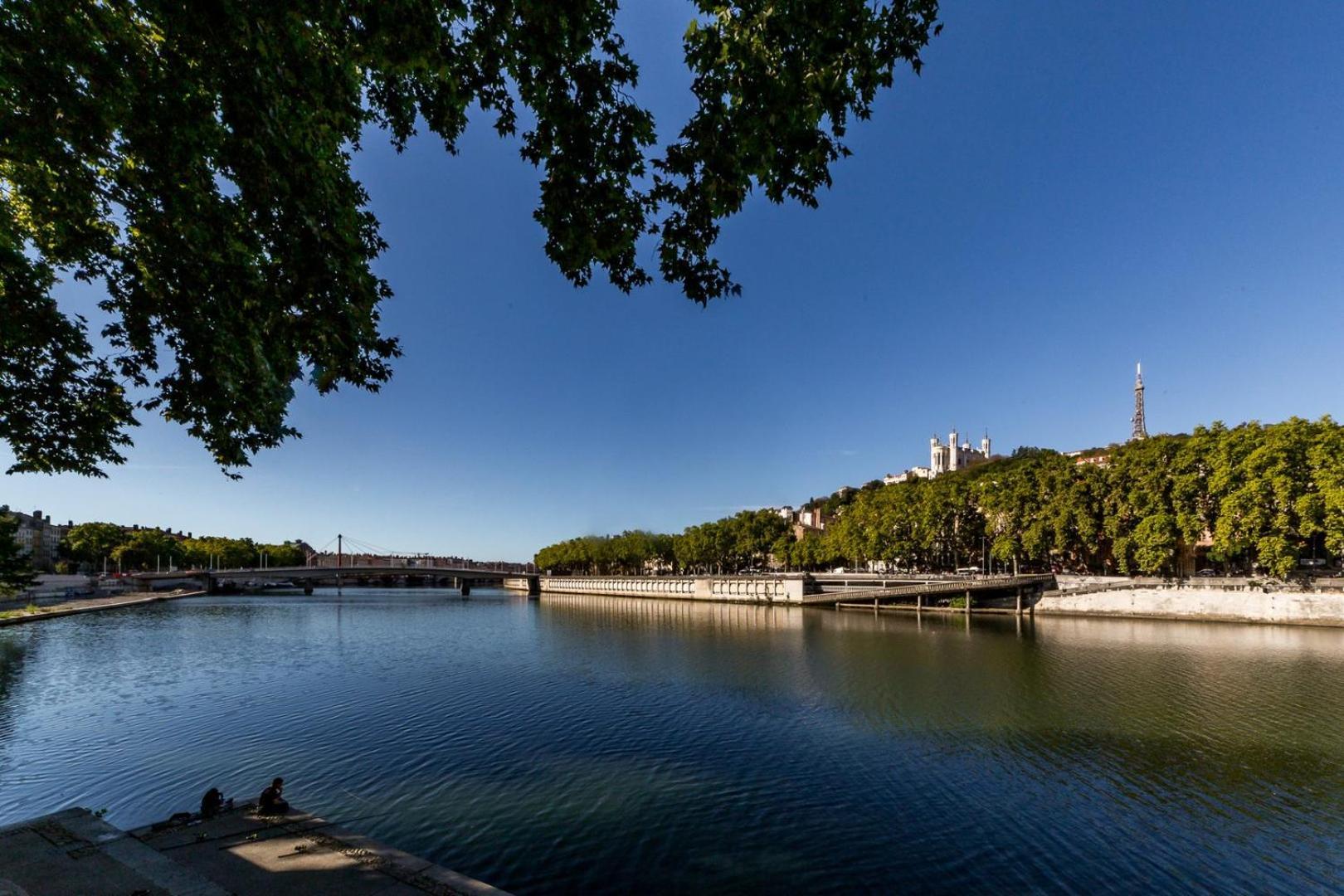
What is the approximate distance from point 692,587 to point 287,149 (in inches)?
4271

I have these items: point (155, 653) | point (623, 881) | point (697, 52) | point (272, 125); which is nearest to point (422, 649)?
point (155, 653)

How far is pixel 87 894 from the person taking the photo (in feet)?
29.5

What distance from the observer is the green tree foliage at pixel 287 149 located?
605 cm

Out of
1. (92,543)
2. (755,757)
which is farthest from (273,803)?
(92,543)

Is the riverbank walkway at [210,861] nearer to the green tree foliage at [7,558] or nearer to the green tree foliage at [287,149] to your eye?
the green tree foliage at [287,149]

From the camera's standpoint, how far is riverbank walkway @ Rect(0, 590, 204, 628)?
61156 millimetres

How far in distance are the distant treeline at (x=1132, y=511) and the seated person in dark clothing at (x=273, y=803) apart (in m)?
78.3

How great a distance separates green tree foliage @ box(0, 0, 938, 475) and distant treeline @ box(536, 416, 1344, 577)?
243 ft

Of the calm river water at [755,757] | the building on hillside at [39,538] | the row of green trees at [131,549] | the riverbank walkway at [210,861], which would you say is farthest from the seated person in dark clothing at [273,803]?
the building on hillside at [39,538]

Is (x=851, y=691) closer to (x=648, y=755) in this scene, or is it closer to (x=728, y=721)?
(x=728, y=721)

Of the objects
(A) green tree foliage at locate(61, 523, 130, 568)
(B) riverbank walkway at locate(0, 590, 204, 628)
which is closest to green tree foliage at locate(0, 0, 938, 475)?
(B) riverbank walkway at locate(0, 590, 204, 628)

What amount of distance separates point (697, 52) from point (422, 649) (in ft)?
175

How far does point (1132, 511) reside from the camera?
211 ft

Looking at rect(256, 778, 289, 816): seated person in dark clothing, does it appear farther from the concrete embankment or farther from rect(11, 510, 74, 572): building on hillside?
rect(11, 510, 74, 572): building on hillside
